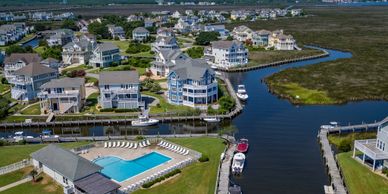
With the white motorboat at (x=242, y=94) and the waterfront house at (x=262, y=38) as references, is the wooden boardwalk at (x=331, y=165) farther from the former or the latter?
the waterfront house at (x=262, y=38)

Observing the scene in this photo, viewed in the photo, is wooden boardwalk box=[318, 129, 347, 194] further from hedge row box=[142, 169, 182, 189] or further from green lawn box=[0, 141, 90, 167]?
green lawn box=[0, 141, 90, 167]

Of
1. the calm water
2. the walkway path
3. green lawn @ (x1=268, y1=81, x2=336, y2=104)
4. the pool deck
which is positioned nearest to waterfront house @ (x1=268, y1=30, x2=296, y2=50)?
green lawn @ (x1=268, y1=81, x2=336, y2=104)

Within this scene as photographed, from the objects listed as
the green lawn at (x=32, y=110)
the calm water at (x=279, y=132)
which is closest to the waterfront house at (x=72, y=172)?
the calm water at (x=279, y=132)

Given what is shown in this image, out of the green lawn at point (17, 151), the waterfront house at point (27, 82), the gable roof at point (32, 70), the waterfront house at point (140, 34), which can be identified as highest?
the waterfront house at point (140, 34)

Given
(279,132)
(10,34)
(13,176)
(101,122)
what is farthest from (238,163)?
(10,34)

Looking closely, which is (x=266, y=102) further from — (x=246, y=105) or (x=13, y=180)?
(x=13, y=180)

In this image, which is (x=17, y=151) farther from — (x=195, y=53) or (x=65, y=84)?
(x=195, y=53)
